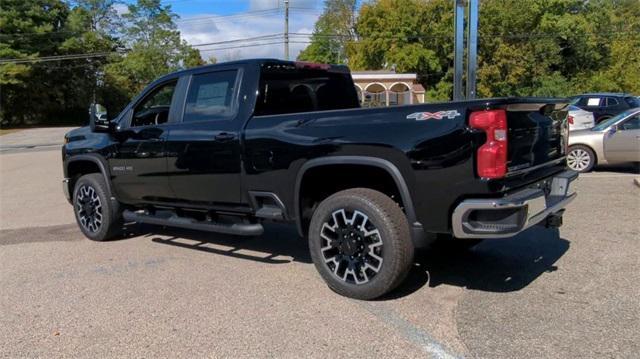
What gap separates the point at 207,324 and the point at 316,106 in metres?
2.75

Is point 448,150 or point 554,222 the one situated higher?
point 448,150

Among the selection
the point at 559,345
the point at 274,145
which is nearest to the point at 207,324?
the point at 274,145

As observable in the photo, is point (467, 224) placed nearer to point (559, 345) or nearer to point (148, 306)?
point (559, 345)

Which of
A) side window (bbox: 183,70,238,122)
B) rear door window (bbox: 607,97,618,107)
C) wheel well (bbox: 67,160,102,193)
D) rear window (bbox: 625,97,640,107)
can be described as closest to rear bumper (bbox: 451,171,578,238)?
side window (bbox: 183,70,238,122)

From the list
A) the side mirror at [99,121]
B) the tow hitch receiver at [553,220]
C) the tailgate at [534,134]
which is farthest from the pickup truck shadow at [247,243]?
the tailgate at [534,134]

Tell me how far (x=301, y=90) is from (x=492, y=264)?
2597 millimetres

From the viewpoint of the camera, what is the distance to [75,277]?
221 inches

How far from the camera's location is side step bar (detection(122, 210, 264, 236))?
5.33m

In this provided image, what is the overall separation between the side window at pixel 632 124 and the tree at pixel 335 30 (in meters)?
65.0

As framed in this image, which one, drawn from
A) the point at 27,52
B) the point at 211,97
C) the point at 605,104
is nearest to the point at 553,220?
the point at 211,97

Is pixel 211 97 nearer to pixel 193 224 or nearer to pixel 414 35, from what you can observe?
pixel 193 224

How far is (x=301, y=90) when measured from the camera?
5957mm

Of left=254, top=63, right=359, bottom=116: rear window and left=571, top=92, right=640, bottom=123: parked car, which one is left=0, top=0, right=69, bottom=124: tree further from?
left=254, top=63, right=359, bottom=116: rear window

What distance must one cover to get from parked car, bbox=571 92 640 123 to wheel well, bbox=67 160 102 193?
17570 millimetres
